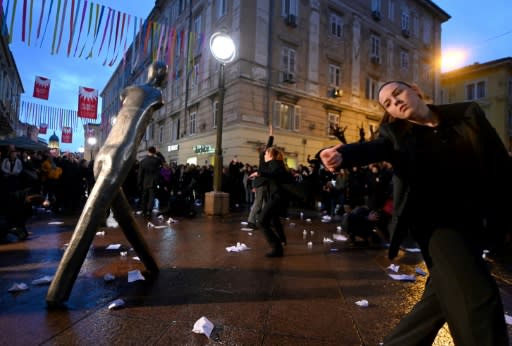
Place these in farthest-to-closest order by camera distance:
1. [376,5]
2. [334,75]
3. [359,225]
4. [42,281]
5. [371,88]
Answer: [376,5]
[371,88]
[334,75]
[359,225]
[42,281]

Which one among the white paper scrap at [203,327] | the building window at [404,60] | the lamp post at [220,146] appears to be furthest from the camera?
the building window at [404,60]

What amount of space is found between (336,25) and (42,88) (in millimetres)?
21347

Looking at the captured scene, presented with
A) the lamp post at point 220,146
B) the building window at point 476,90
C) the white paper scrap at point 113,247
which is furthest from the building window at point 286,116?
the building window at point 476,90

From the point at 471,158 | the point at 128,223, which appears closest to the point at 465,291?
the point at 471,158

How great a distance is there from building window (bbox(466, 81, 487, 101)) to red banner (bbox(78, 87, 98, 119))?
129ft

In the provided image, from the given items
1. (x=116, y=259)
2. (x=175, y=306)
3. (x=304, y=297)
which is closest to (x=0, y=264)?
(x=116, y=259)

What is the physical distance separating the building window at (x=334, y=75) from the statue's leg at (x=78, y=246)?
893 inches

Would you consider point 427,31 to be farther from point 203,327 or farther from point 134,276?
point 203,327

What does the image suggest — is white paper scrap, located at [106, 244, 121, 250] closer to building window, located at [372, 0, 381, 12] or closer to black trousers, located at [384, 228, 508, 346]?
black trousers, located at [384, 228, 508, 346]

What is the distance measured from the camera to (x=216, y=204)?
32.5 ft

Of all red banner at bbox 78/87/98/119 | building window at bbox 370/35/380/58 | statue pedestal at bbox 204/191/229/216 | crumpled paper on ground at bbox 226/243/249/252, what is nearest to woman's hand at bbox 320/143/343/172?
crumpled paper on ground at bbox 226/243/249/252

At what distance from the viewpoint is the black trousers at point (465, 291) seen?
54.5 inches

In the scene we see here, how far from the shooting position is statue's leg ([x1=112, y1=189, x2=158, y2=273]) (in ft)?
10.8

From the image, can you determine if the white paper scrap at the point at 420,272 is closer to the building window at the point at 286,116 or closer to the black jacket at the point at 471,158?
the black jacket at the point at 471,158
